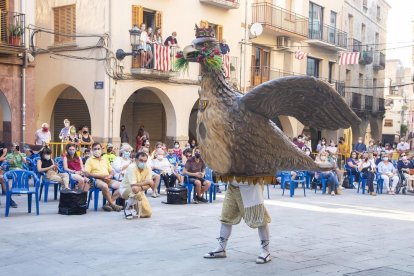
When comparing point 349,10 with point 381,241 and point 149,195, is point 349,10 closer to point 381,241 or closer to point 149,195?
point 149,195

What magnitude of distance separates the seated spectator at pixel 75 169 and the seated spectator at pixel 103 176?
0.23 metres

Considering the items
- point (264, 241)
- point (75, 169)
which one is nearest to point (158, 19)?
point (75, 169)

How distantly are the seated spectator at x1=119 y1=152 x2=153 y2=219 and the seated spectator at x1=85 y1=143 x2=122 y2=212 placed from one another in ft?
2.08

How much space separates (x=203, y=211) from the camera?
1131 cm

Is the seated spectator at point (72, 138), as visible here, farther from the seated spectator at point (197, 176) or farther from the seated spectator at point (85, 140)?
the seated spectator at point (197, 176)

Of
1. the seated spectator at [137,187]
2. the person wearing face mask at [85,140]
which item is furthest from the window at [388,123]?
the seated spectator at [137,187]

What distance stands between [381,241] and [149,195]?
651 centimetres

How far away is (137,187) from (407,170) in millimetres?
9930

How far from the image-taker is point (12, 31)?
16438mm

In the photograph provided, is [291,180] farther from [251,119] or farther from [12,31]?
[12,31]

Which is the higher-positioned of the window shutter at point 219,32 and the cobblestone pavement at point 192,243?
the window shutter at point 219,32

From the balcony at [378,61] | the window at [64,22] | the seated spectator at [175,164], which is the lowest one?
the seated spectator at [175,164]

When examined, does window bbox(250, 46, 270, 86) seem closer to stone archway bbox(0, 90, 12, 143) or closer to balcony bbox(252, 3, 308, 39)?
balcony bbox(252, 3, 308, 39)

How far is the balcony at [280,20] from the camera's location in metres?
24.2
